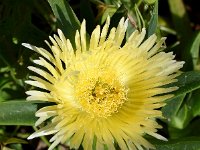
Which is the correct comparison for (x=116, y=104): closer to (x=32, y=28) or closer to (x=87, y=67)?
(x=87, y=67)

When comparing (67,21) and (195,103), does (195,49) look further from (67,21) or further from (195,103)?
(67,21)

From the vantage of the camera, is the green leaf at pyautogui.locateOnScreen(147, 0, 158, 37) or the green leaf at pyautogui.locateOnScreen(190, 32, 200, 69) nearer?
the green leaf at pyautogui.locateOnScreen(147, 0, 158, 37)

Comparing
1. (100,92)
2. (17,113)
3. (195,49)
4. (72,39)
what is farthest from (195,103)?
(17,113)

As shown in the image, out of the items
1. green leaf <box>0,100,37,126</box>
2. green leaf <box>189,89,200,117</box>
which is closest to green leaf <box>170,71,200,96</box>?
green leaf <box>189,89,200,117</box>

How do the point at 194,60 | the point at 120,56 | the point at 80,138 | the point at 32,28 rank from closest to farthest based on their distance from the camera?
the point at 80,138
the point at 120,56
the point at 32,28
the point at 194,60

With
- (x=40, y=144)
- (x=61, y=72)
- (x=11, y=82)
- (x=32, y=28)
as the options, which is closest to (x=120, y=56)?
(x=61, y=72)

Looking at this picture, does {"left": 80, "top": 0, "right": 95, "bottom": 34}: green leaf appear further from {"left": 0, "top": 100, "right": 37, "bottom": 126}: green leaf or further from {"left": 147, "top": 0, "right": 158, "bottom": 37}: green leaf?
{"left": 0, "top": 100, "right": 37, "bottom": 126}: green leaf

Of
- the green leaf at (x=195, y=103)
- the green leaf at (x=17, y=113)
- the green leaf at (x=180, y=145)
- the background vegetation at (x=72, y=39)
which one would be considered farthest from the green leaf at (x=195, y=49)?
the green leaf at (x=17, y=113)
